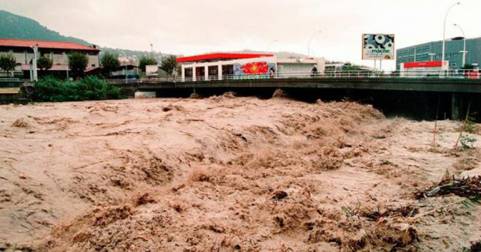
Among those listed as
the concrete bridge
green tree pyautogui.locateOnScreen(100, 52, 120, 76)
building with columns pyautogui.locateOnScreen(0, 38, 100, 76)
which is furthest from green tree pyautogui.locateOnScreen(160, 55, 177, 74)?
the concrete bridge

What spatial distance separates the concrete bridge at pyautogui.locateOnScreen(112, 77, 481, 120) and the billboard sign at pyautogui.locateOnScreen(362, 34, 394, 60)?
26.4 ft

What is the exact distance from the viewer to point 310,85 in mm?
44938

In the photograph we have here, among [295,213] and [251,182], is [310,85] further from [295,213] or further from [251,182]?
[295,213]

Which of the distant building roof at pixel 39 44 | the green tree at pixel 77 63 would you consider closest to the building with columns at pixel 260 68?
the green tree at pixel 77 63

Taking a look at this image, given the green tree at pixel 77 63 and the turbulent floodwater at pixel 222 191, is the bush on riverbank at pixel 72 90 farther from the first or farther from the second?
the green tree at pixel 77 63

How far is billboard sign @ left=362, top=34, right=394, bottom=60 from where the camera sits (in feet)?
163

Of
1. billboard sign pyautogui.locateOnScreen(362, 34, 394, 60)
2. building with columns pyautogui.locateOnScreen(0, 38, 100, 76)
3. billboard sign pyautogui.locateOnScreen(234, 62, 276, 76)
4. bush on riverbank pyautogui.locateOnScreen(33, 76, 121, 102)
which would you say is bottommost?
bush on riverbank pyautogui.locateOnScreen(33, 76, 121, 102)

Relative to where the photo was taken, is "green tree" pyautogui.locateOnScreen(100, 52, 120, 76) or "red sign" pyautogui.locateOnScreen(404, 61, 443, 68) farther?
"green tree" pyautogui.locateOnScreen(100, 52, 120, 76)

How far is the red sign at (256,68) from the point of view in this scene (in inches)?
2616

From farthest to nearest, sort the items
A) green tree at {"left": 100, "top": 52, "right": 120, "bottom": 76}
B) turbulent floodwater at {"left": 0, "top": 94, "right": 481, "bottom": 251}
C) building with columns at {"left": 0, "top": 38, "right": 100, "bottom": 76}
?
building with columns at {"left": 0, "top": 38, "right": 100, "bottom": 76} → green tree at {"left": 100, "top": 52, "right": 120, "bottom": 76} → turbulent floodwater at {"left": 0, "top": 94, "right": 481, "bottom": 251}

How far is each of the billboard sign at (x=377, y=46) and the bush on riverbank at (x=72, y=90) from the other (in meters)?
39.1

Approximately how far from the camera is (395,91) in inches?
1527

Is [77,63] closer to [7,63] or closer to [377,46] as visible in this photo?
[7,63]

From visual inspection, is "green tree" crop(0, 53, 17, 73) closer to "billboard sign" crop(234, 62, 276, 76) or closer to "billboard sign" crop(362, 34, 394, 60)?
"billboard sign" crop(234, 62, 276, 76)
